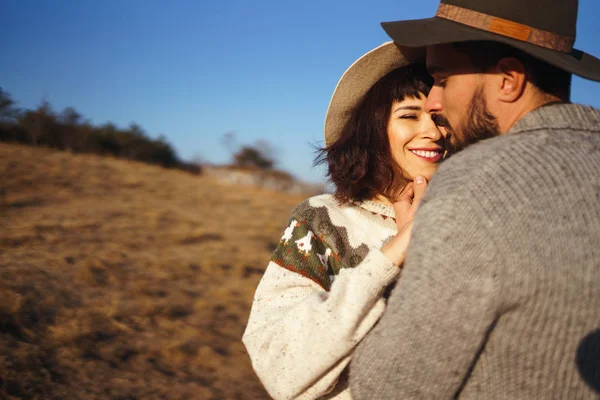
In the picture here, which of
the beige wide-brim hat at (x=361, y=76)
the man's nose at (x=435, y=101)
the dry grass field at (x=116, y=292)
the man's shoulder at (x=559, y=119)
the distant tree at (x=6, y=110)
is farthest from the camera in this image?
the distant tree at (x=6, y=110)

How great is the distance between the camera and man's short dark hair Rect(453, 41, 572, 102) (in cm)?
129

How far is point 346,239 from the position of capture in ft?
6.52

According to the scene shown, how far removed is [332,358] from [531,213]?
2.14ft

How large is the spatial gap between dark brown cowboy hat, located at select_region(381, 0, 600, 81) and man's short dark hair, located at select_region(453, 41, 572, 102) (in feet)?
0.13

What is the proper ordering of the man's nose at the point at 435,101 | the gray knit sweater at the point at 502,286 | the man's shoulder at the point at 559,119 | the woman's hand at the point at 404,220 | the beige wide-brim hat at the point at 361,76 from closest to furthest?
the gray knit sweater at the point at 502,286
the man's shoulder at the point at 559,119
the woman's hand at the point at 404,220
the man's nose at the point at 435,101
the beige wide-brim hat at the point at 361,76

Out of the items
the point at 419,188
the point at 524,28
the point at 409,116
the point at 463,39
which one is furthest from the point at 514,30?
the point at 409,116

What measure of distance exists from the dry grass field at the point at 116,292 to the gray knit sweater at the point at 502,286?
11.9ft

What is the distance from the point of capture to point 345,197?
218 centimetres

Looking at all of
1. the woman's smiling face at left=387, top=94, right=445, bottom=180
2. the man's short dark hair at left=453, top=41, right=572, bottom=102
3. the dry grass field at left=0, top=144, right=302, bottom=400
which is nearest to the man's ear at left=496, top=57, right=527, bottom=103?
the man's short dark hair at left=453, top=41, right=572, bottom=102

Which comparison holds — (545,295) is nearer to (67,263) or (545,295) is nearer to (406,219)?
(406,219)

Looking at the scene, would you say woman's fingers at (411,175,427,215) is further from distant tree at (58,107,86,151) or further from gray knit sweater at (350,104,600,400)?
distant tree at (58,107,86,151)

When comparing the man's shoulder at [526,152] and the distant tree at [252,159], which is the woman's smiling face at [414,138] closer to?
the man's shoulder at [526,152]

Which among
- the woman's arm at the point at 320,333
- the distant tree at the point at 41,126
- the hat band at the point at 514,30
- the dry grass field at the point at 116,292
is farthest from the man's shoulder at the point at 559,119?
the distant tree at the point at 41,126

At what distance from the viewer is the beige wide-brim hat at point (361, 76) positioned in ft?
7.09
